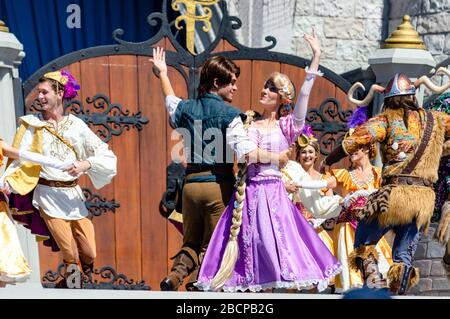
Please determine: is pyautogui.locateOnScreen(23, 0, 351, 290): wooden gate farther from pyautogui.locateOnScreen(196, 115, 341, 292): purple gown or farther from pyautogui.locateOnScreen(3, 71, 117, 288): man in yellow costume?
pyautogui.locateOnScreen(196, 115, 341, 292): purple gown

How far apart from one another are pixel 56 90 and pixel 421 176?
8.18ft

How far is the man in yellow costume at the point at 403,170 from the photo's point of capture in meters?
5.30

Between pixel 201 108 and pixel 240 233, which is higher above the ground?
pixel 201 108

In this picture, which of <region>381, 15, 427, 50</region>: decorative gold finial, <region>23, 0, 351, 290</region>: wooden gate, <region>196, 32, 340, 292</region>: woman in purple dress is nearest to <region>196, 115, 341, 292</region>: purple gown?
<region>196, 32, 340, 292</region>: woman in purple dress

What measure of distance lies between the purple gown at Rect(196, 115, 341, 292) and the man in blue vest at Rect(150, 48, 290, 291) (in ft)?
0.30

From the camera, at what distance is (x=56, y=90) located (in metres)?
5.75

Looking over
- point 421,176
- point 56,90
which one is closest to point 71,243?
point 56,90

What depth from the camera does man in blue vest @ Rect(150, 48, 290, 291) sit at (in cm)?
524

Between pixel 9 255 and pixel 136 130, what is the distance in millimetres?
1865

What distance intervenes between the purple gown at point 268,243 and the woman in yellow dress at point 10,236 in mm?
1216

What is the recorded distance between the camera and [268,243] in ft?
17.2

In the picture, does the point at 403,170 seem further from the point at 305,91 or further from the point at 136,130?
the point at 136,130

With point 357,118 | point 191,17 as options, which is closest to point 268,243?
point 357,118
